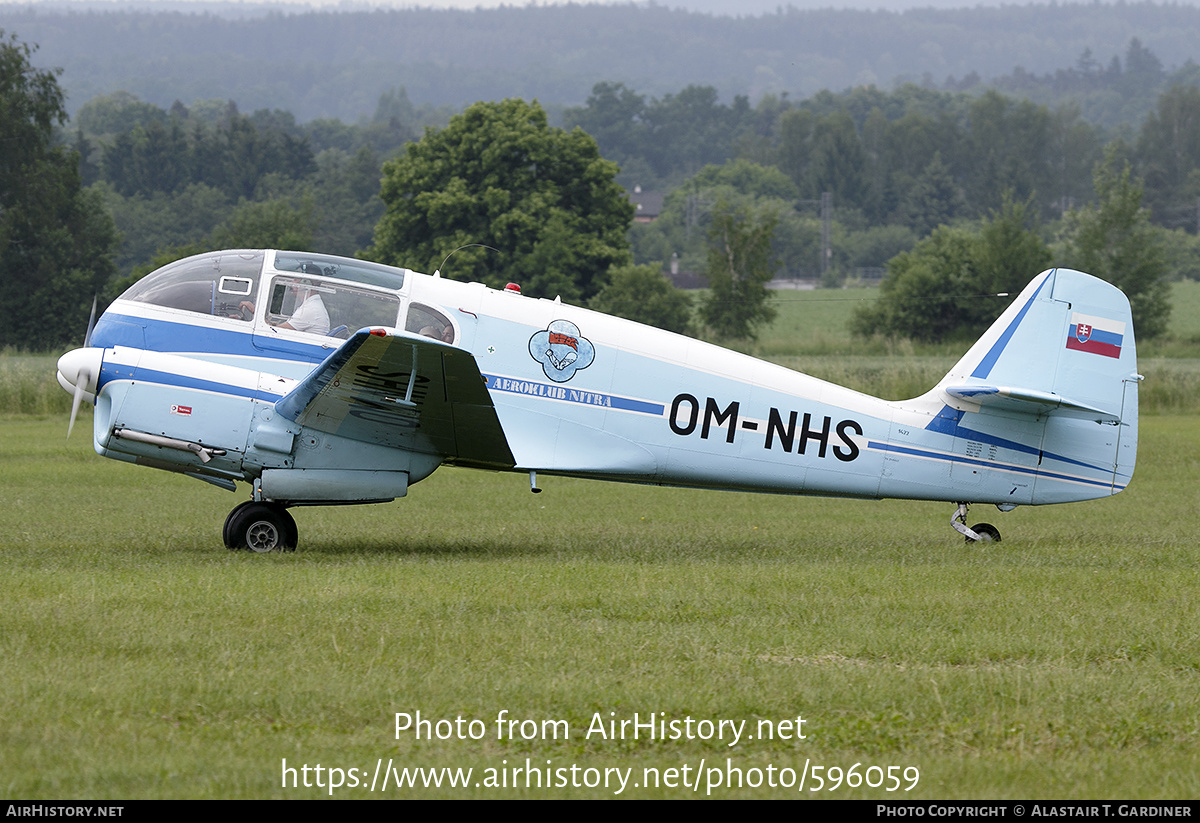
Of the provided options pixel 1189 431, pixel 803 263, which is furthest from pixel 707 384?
pixel 803 263

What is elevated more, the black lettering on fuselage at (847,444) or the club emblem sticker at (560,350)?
the club emblem sticker at (560,350)

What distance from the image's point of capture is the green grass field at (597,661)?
5598mm

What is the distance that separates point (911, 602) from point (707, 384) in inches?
144

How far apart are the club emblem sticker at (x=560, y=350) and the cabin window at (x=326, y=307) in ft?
4.49

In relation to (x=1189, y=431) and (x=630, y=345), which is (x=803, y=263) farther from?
(x=630, y=345)

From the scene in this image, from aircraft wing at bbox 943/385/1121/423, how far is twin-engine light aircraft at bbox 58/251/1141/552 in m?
0.03

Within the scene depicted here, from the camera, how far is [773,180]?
148 m

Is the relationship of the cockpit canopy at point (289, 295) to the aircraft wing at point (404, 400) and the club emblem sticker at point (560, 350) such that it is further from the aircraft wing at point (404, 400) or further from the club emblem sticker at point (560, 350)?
the club emblem sticker at point (560, 350)

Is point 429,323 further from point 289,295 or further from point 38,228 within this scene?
point 38,228

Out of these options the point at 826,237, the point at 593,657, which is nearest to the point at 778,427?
the point at 593,657

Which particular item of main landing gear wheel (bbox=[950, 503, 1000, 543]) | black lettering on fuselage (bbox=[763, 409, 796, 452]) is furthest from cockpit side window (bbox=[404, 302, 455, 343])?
main landing gear wheel (bbox=[950, 503, 1000, 543])

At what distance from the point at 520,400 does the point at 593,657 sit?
187 inches

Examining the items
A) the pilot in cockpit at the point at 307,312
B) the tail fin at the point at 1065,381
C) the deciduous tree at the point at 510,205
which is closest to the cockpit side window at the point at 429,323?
the pilot in cockpit at the point at 307,312

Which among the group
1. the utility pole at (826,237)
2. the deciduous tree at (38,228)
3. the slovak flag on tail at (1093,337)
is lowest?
the deciduous tree at (38,228)
